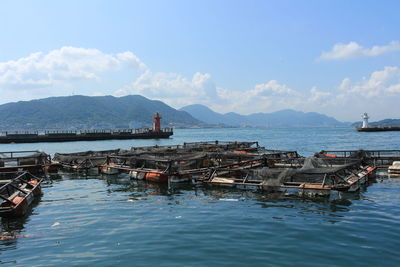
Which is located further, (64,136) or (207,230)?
(64,136)

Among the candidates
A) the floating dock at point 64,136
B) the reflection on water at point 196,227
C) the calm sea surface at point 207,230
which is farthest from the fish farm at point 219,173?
the floating dock at point 64,136

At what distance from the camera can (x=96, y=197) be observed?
1736 cm

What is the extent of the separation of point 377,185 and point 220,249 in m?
13.8

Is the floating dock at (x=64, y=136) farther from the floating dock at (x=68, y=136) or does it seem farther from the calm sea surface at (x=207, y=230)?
the calm sea surface at (x=207, y=230)

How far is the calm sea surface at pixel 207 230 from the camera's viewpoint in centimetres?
879

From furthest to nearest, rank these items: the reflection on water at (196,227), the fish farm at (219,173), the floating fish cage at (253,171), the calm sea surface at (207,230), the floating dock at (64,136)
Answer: the floating dock at (64,136) < the floating fish cage at (253,171) < the fish farm at (219,173) < the reflection on water at (196,227) < the calm sea surface at (207,230)

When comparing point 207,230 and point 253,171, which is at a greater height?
point 253,171

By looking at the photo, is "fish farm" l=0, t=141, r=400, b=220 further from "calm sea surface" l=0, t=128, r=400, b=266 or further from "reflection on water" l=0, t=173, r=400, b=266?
"calm sea surface" l=0, t=128, r=400, b=266

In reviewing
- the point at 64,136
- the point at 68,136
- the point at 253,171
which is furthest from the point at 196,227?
the point at 64,136

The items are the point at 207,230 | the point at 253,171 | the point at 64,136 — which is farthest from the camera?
the point at 64,136

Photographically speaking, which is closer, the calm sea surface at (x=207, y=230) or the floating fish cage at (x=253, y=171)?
the calm sea surface at (x=207, y=230)

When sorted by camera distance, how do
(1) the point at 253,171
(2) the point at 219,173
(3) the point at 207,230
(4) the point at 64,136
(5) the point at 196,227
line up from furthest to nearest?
1. (4) the point at 64,136
2. (2) the point at 219,173
3. (1) the point at 253,171
4. (5) the point at 196,227
5. (3) the point at 207,230

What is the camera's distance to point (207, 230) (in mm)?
11156

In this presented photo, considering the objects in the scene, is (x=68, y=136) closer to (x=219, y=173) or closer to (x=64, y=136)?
(x=64, y=136)
